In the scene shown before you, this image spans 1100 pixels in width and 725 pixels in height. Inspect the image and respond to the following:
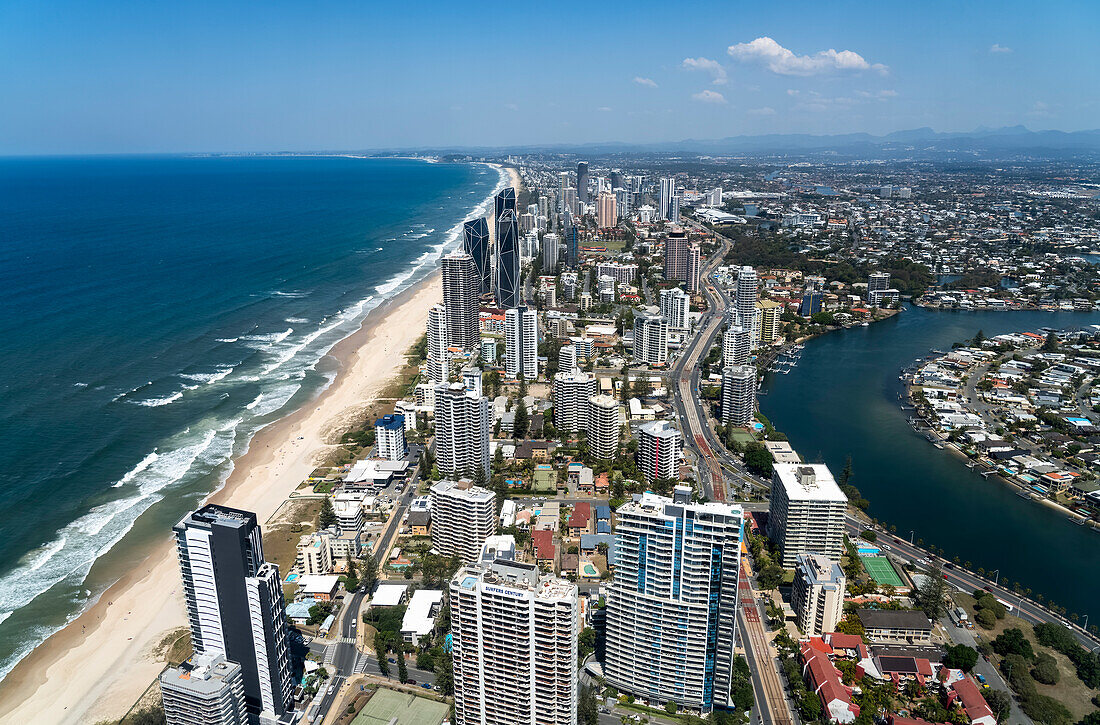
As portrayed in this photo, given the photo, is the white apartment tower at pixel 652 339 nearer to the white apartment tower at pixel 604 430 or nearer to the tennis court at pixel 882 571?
the white apartment tower at pixel 604 430

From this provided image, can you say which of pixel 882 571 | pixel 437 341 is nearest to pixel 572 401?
pixel 437 341

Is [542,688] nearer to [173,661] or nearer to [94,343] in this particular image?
[173,661]

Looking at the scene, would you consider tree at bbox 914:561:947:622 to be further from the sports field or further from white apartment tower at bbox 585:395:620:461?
the sports field

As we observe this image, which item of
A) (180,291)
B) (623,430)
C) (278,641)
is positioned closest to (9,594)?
(278,641)

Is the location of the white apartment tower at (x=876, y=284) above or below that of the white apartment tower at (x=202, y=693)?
above

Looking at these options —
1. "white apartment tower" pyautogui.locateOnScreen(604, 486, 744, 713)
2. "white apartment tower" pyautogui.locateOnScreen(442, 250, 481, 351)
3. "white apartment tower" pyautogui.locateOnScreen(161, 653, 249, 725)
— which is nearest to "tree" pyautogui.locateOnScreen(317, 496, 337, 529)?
"white apartment tower" pyautogui.locateOnScreen(161, 653, 249, 725)

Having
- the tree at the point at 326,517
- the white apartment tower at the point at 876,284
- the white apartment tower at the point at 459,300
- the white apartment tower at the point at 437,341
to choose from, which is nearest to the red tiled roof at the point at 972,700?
the tree at the point at 326,517
